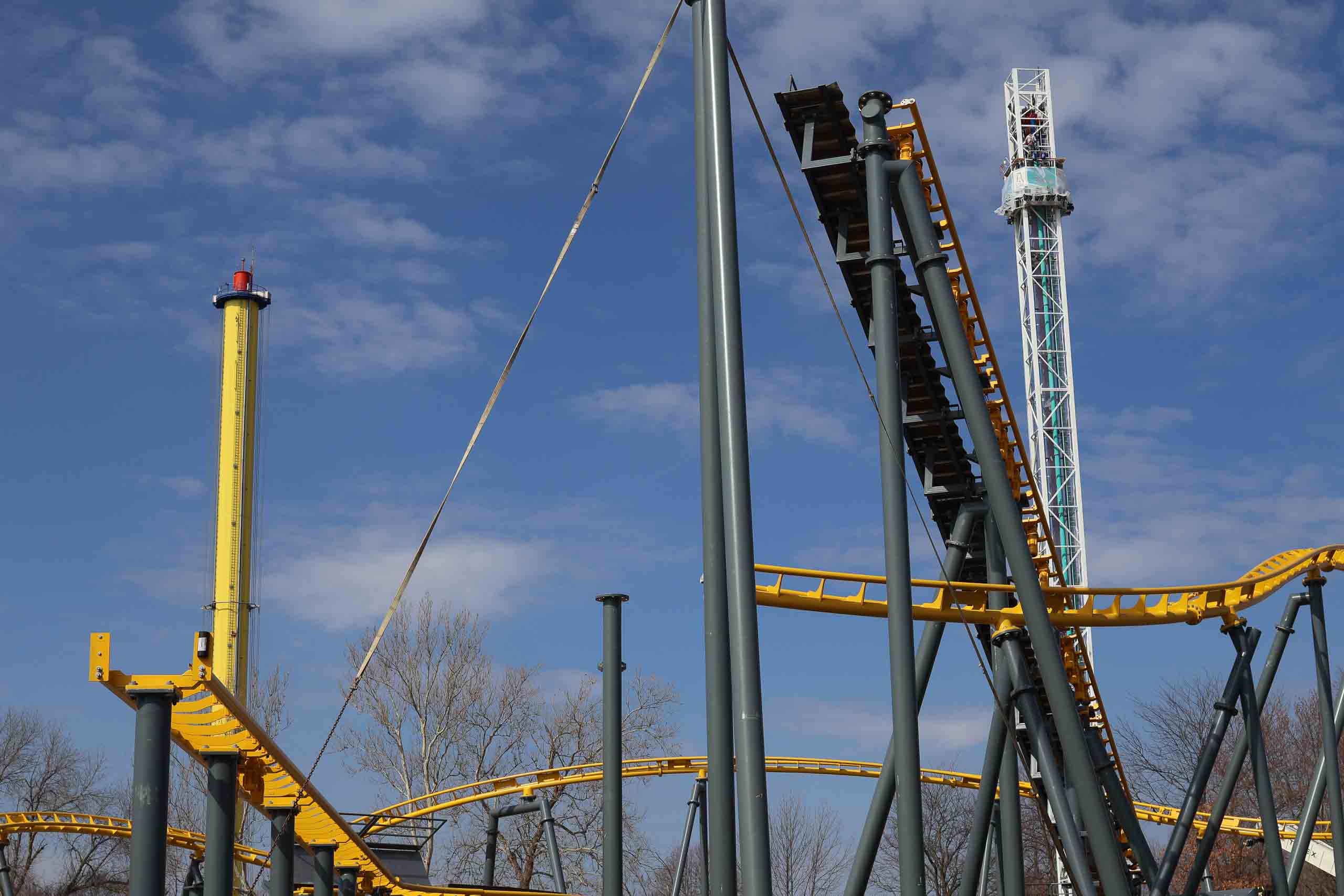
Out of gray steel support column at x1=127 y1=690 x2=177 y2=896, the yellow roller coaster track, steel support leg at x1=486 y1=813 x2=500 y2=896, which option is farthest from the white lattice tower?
gray steel support column at x1=127 y1=690 x2=177 y2=896

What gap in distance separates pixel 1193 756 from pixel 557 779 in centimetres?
2764

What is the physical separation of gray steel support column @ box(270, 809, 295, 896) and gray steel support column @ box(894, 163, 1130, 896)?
7.51 m

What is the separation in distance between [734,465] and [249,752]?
8.59m

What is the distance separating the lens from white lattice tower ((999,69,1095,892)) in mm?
49438

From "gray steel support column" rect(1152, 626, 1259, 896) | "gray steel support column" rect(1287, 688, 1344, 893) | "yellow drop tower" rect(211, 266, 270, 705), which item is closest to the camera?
"gray steel support column" rect(1152, 626, 1259, 896)

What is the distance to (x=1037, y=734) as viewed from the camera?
1524cm

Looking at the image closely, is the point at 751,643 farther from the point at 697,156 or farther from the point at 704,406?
the point at 697,156

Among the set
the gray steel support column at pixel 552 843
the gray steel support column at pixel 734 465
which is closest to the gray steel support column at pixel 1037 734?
the gray steel support column at pixel 734 465

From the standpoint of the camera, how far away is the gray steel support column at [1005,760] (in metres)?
15.4

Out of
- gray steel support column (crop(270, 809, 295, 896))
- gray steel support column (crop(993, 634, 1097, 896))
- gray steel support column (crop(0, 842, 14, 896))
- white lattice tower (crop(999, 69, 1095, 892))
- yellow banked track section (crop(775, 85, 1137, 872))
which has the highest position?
white lattice tower (crop(999, 69, 1095, 892))

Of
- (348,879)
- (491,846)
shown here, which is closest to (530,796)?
(491,846)

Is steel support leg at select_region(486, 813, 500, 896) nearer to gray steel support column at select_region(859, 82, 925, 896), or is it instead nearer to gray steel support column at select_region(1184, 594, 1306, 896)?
gray steel support column at select_region(1184, 594, 1306, 896)

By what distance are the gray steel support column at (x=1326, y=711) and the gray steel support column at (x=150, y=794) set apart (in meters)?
13.7

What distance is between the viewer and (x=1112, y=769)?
17.0m
